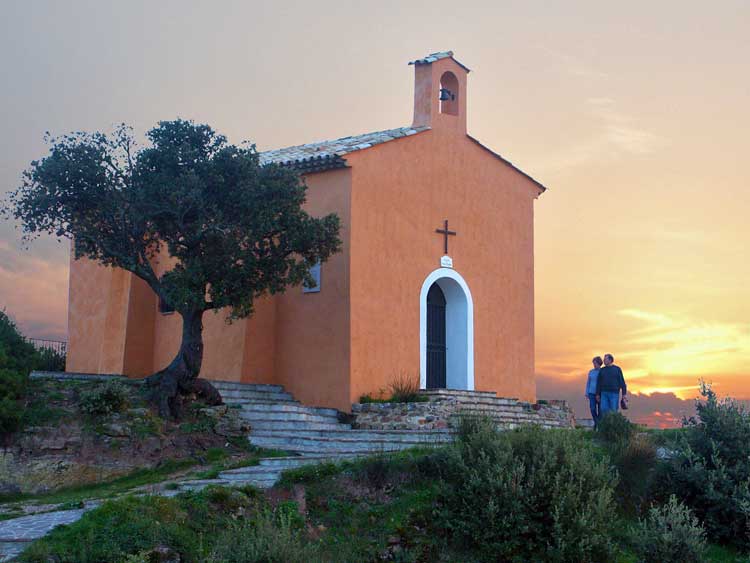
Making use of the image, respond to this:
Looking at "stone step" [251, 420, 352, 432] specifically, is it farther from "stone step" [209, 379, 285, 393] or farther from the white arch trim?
the white arch trim

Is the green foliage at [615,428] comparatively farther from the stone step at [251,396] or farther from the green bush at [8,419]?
the green bush at [8,419]

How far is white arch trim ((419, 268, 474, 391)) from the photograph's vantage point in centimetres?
1970

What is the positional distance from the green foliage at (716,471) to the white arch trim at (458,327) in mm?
6511

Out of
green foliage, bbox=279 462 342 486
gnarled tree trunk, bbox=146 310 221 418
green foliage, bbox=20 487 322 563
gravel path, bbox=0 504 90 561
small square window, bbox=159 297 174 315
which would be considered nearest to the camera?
green foliage, bbox=20 487 322 563

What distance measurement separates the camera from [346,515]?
11.2 meters

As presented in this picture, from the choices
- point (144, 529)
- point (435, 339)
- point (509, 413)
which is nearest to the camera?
point (144, 529)

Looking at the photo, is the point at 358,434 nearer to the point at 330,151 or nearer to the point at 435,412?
the point at 435,412

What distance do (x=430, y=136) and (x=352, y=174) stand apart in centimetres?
277

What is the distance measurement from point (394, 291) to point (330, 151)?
3.30 meters

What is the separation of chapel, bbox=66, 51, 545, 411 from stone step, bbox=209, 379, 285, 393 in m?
0.26

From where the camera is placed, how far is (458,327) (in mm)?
20078

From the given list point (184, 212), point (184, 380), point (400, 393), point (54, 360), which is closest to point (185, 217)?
point (184, 212)

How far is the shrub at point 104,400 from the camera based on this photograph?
14.4m

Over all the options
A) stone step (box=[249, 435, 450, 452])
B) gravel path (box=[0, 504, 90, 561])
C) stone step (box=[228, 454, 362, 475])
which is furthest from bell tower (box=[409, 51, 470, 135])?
gravel path (box=[0, 504, 90, 561])
